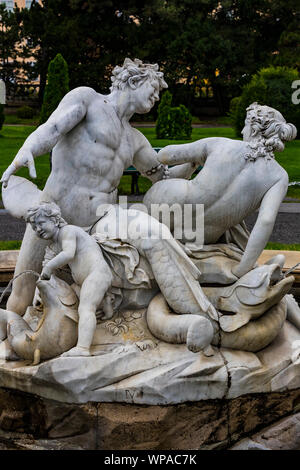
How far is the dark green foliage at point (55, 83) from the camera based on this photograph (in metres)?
15.1

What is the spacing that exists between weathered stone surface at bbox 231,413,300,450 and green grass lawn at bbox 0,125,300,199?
9.45 m

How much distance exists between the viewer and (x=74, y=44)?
84.4 feet

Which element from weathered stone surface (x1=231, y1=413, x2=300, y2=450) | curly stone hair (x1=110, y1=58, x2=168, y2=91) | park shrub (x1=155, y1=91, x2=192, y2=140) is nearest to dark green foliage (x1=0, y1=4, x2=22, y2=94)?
park shrub (x1=155, y1=91, x2=192, y2=140)

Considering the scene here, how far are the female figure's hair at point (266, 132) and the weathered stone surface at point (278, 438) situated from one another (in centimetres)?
169

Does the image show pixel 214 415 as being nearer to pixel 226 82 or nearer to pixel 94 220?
pixel 94 220

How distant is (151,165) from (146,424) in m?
1.94

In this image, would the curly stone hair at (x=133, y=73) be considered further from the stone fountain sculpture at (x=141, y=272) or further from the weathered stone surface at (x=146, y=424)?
the weathered stone surface at (x=146, y=424)

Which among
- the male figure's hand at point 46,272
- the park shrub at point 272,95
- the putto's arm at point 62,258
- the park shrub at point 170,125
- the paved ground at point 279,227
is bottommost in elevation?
the park shrub at point 170,125

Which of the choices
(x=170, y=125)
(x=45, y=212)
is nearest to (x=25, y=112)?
(x=170, y=125)

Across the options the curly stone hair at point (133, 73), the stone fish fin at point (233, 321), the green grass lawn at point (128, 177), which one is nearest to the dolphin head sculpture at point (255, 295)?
the stone fish fin at point (233, 321)

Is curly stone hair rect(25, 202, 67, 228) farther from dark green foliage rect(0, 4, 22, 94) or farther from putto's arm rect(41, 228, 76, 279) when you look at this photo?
dark green foliage rect(0, 4, 22, 94)

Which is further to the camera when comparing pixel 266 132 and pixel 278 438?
pixel 266 132

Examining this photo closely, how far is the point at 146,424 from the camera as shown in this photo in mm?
3988

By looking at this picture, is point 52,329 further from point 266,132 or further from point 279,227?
point 279,227
